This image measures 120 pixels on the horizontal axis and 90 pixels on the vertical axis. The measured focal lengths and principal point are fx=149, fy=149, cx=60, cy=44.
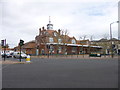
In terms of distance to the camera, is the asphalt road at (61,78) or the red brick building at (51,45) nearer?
the asphalt road at (61,78)

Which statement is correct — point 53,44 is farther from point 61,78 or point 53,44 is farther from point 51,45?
point 61,78

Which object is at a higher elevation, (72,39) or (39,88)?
(72,39)

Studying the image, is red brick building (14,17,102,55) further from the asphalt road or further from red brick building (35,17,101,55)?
the asphalt road

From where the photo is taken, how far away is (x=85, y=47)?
72.6m

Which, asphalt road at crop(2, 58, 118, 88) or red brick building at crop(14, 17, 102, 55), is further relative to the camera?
red brick building at crop(14, 17, 102, 55)

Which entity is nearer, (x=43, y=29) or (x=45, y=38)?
(x=45, y=38)

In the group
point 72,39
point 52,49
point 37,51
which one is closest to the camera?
point 52,49

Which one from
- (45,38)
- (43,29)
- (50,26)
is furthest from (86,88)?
(50,26)

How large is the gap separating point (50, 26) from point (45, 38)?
49.3ft

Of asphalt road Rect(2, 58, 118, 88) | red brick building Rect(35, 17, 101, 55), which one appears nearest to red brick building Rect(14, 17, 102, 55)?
red brick building Rect(35, 17, 101, 55)

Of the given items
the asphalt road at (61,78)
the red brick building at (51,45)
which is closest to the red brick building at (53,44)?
the red brick building at (51,45)

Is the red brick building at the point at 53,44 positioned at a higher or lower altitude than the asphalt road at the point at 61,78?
higher

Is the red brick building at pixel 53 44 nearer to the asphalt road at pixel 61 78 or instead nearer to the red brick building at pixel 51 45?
the red brick building at pixel 51 45

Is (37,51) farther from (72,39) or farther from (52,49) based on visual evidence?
(72,39)
